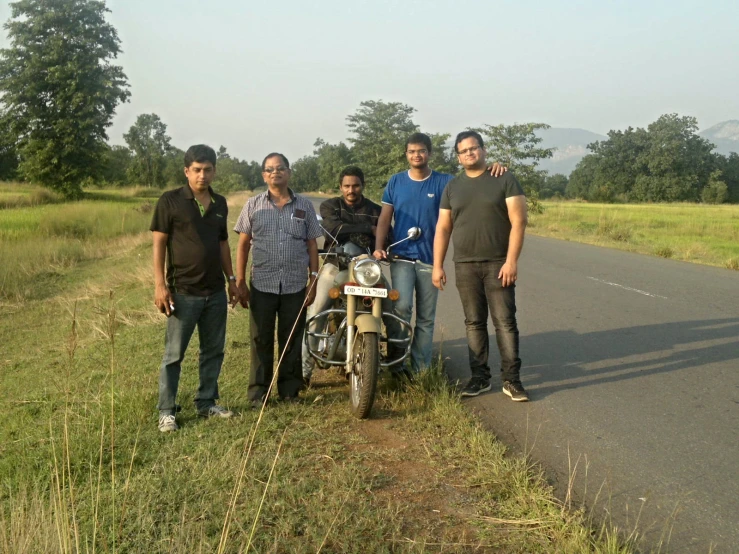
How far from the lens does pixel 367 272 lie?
14.3 feet

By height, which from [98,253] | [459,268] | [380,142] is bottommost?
[98,253]

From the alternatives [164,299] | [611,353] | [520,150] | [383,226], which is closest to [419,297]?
[383,226]

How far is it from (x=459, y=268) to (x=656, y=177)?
72.3 m

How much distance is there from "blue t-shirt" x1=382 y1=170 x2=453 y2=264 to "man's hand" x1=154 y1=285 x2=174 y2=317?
1.82 metres

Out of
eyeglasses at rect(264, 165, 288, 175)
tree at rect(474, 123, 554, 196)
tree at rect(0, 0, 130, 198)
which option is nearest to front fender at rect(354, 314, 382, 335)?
eyeglasses at rect(264, 165, 288, 175)

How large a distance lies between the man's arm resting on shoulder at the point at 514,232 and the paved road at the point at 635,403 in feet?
3.34

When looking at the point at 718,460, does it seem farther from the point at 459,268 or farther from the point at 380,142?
the point at 380,142

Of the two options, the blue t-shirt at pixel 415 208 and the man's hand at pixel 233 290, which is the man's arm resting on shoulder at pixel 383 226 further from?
the man's hand at pixel 233 290

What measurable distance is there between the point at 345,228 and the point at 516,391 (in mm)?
1840

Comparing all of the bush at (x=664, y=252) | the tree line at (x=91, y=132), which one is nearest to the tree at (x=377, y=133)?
the tree line at (x=91, y=132)

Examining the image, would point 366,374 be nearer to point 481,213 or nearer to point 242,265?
point 242,265

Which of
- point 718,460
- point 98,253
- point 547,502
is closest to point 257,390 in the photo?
point 547,502

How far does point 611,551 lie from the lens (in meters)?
2.51

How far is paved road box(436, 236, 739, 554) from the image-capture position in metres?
3.15
